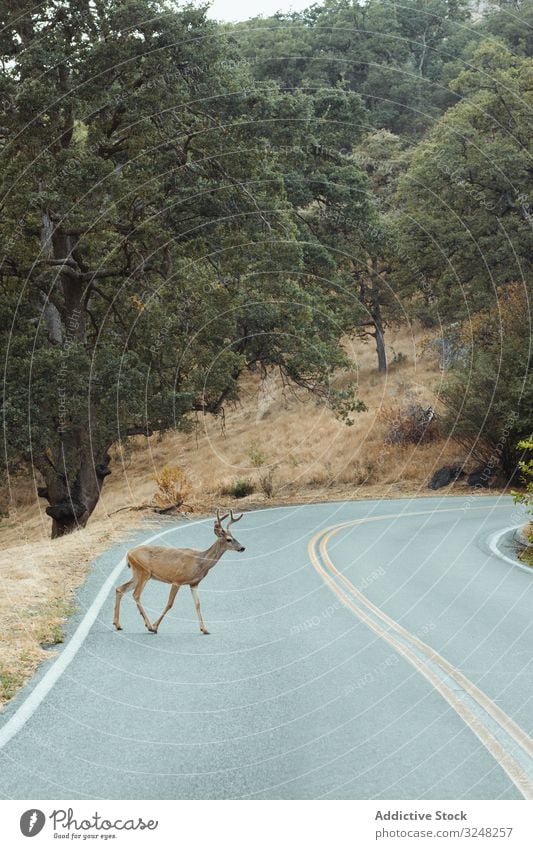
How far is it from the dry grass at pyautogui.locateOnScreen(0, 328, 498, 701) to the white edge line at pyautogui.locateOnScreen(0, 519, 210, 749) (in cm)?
23

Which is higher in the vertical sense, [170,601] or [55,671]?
[170,601]

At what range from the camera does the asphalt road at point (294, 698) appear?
6224mm

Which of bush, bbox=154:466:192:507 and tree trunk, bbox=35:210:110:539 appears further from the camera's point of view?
bush, bbox=154:466:192:507

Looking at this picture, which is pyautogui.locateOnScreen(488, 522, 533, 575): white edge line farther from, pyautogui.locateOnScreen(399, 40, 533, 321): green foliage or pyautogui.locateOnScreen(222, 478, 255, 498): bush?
pyautogui.locateOnScreen(399, 40, 533, 321): green foliage

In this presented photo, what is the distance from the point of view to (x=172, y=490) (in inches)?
1319

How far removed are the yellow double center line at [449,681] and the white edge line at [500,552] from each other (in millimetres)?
3855

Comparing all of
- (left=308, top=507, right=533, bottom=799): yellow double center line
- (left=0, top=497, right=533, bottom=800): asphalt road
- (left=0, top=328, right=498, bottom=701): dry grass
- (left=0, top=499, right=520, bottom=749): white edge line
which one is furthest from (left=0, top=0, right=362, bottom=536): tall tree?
(left=308, top=507, right=533, bottom=799): yellow double center line

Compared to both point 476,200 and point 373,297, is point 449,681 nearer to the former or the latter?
point 476,200

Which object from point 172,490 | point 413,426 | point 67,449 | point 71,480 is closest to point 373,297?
point 413,426

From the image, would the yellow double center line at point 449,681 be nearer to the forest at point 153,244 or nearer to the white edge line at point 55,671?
the white edge line at point 55,671

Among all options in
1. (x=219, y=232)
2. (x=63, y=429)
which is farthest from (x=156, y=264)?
(x=63, y=429)

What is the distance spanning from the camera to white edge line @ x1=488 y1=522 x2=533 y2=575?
19.1 meters

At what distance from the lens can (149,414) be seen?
30422 mm
